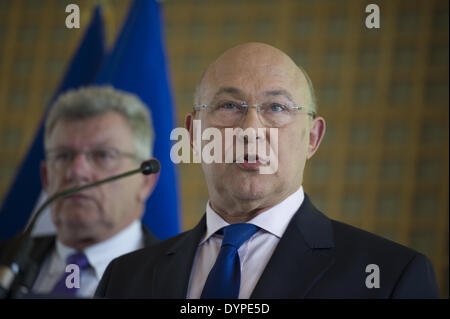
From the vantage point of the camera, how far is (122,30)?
3633mm

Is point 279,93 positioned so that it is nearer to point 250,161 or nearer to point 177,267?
point 250,161

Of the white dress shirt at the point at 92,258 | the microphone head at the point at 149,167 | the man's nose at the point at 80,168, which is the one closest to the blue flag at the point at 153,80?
the white dress shirt at the point at 92,258

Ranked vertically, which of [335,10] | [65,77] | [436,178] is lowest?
[436,178]

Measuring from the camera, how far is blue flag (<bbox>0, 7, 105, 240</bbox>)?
3.51 m

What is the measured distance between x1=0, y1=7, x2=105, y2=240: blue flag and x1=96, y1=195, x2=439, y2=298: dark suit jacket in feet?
6.26

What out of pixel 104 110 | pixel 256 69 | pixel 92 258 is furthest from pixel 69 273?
pixel 256 69

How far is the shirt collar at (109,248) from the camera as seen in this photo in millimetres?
2564

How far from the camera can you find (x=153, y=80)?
134 inches

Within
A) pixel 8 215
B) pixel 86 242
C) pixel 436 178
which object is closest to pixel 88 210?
pixel 86 242

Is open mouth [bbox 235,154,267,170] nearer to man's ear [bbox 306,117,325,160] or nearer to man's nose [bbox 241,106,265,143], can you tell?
man's nose [bbox 241,106,265,143]

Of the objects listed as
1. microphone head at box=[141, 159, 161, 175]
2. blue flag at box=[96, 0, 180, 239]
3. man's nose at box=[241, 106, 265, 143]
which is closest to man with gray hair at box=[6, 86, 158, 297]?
blue flag at box=[96, 0, 180, 239]

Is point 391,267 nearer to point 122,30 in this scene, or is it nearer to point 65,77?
point 122,30
